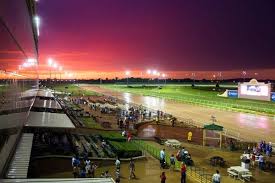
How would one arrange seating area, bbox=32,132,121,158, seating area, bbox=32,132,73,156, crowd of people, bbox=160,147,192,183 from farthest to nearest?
1. seating area, bbox=32,132,121,158
2. seating area, bbox=32,132,73,156
3. crowd of people, bbox=160,147,192,183

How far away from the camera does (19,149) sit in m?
14.3

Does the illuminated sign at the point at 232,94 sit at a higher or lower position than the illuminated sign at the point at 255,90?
lower

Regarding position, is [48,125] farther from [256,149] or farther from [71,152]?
[256,149]

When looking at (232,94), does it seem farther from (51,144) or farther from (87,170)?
(87,170)

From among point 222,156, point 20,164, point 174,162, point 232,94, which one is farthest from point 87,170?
point 232,94

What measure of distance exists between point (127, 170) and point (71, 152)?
14.1 ft

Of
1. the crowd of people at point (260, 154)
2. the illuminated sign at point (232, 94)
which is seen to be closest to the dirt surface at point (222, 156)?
the crowd of people at point (260, 154)

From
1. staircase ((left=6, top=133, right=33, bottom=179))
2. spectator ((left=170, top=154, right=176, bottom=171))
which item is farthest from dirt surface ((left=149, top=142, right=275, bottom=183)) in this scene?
staircase ((left=6, top=133, right=33, bottom=179))

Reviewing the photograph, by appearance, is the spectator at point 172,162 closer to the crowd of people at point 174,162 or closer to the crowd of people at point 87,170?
the crowd of people at point 174,162

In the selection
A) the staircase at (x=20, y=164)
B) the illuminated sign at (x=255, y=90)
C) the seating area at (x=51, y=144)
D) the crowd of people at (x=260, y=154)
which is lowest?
the crowd of people at (x=260, y=154)

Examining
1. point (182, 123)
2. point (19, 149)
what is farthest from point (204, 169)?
point (182, 123)

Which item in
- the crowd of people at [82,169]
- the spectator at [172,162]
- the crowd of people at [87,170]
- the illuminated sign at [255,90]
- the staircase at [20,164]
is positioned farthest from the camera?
the illuminated sign at [255,90]

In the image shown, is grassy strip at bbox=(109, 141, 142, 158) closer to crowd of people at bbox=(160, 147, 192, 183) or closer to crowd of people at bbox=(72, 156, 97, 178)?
crowd of people at bbox=(160, 147, 192, 183)

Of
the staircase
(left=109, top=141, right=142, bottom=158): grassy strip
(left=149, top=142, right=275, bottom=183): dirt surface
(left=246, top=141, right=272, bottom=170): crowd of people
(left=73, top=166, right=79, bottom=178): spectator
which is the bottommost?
(left=149, top=142, right=275, bottom=183): dirt surface
